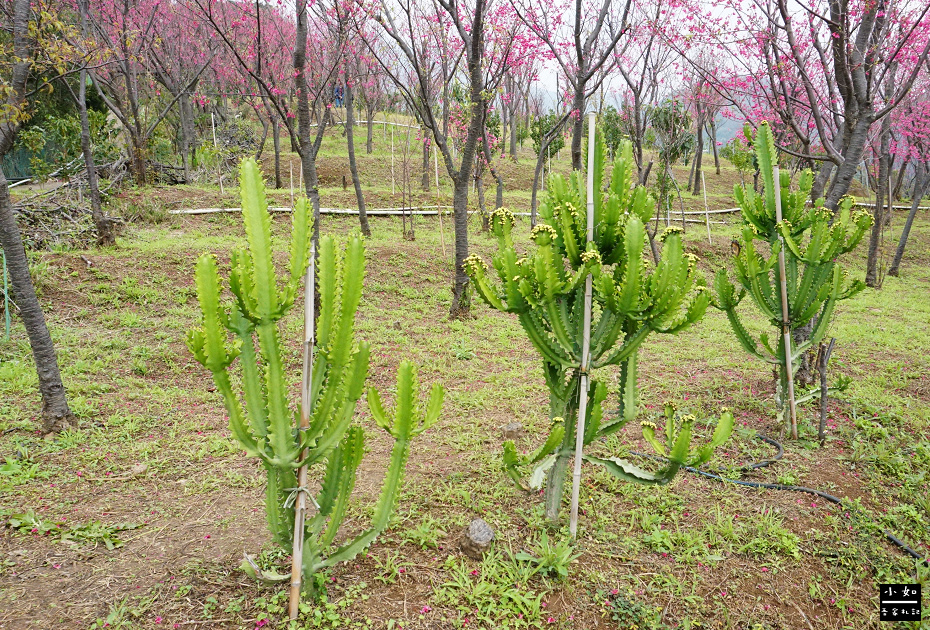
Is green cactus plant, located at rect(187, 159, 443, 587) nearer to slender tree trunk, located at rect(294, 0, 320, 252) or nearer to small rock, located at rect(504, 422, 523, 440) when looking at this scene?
small rock, located at rect(504, 422, 523, 440)

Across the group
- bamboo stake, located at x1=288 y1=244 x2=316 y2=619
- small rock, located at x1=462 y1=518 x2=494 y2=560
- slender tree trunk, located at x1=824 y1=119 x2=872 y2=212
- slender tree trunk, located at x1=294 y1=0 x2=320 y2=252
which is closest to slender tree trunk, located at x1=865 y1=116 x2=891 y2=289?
slender tree trunk, located at x1=824 y1=119 x2=872 y2=212

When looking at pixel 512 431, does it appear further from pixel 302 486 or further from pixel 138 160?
pixel 138 160

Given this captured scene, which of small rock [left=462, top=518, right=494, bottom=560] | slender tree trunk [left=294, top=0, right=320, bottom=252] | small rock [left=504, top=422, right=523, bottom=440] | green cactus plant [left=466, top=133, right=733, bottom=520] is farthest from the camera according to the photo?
→ slender tree trunk [left=294, top=0, right=320, bottom=252]

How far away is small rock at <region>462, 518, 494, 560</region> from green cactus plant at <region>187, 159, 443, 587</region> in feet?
1.94

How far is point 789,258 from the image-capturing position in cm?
432

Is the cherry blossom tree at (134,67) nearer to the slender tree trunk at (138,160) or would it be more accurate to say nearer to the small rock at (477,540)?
the slender tree trunk at (138,160)

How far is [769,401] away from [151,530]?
483cm

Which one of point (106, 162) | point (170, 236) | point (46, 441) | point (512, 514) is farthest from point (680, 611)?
point (106, 162)

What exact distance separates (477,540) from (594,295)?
4.62ft

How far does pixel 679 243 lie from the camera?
268 cm

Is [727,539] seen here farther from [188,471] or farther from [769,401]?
[188,471]

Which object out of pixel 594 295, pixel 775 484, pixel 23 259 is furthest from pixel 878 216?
pixel 23 259

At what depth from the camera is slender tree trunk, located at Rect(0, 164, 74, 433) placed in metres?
3.84

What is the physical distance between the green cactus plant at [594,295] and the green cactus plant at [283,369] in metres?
0.70
